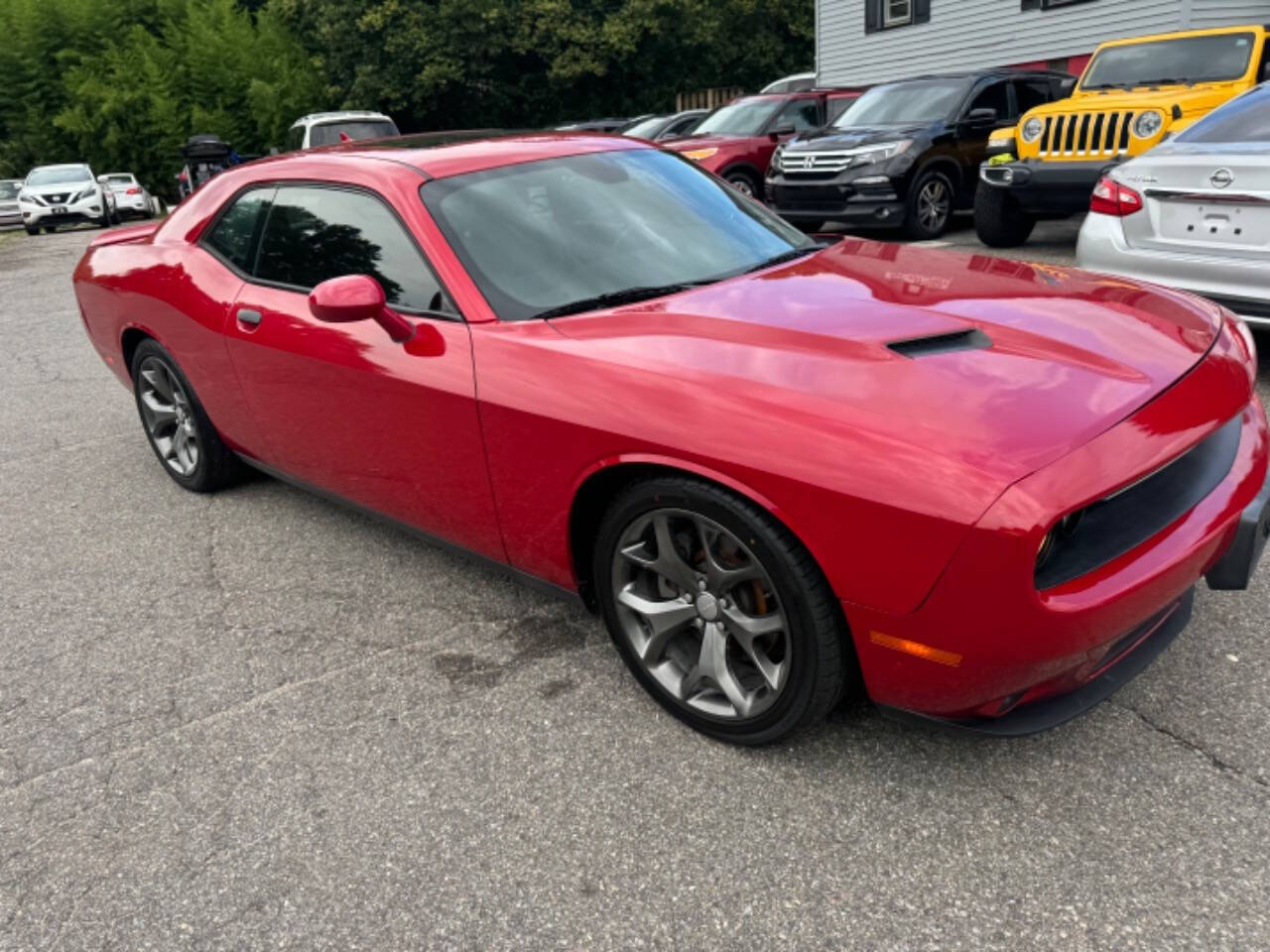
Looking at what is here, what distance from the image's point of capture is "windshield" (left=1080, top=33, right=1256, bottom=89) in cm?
859

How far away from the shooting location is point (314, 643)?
3.13m

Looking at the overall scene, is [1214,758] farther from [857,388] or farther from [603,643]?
[603,643]

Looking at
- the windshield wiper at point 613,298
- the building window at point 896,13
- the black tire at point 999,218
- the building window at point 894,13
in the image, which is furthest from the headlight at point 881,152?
the building window at point 896,13

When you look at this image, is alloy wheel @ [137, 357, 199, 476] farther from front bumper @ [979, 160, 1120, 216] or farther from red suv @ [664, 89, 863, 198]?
red suv @ [664, 89, 863, 198]

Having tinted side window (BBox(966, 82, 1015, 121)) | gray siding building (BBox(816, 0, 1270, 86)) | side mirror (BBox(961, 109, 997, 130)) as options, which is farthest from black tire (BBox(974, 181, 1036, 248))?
gray siding building (BBox(816, 0, 1270, 86))

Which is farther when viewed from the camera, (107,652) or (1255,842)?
(107,652)

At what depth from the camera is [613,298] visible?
282cm

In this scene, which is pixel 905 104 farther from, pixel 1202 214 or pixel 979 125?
pixel 1202 214

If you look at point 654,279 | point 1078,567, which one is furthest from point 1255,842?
point 654,279

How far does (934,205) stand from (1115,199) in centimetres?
514

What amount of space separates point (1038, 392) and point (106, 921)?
228 cm

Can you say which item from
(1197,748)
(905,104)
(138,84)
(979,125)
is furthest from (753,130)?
(138,84)

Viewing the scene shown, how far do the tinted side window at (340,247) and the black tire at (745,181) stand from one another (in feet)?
29.4

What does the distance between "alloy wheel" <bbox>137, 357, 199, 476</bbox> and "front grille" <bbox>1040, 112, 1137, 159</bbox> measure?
6.94 metres
